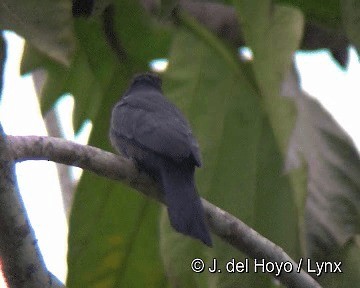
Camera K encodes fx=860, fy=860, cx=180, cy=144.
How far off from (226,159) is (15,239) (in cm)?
162

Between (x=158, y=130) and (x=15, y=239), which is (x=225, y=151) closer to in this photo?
(x=158, y=130)

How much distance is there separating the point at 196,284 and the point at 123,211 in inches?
23.3

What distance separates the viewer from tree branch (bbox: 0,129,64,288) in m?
2.28

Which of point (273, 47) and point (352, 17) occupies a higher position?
point (352, 17)

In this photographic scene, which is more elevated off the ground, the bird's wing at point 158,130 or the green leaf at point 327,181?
the bird's wing at point 158,130

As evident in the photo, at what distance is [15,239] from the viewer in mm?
2303

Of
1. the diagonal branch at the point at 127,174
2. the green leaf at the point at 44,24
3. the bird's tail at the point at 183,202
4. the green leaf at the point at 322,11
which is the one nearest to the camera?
the green leaf at the point at 44,24

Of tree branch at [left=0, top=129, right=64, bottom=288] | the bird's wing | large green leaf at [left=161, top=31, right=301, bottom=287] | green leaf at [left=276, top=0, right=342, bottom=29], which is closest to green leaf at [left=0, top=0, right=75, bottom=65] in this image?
tree branch at [left=0, top=129, right=64, bottom=288]

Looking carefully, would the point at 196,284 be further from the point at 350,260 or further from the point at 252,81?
the point at 252,81

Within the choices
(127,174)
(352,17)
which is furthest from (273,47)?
(127,174)

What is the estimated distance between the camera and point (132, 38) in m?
4.28

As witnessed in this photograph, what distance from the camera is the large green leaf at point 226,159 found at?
11.3 feet

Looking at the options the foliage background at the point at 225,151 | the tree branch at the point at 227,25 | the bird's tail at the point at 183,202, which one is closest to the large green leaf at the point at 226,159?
the foliage background at the point at 225,151

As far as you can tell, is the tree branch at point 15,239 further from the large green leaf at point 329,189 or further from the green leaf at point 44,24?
Answer: the large green leaf at point 329,189
